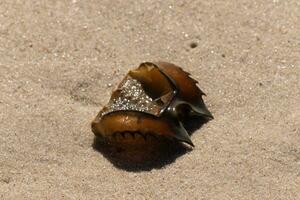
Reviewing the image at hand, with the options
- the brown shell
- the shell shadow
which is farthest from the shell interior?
the shell shadow

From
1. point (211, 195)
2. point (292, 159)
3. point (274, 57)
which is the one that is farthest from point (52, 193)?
point (274, 57)

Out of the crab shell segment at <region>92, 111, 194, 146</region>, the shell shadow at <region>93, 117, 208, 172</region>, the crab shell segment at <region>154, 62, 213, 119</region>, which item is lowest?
the shell shadow at <region>93, 117, 208, 172</region>

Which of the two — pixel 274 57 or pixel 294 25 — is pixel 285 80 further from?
pixel 294 25

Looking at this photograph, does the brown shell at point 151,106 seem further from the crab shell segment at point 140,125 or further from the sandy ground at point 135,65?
the sandy ground at point 135,65

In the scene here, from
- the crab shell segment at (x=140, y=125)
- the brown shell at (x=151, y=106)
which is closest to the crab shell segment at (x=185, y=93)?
the brown shell at (x=151, y=106)

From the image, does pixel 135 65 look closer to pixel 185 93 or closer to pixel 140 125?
pixel 185 93

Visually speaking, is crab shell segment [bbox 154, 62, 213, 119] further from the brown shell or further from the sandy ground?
the sandy ground
